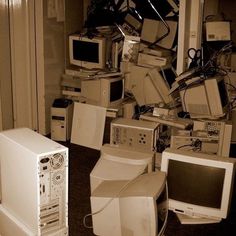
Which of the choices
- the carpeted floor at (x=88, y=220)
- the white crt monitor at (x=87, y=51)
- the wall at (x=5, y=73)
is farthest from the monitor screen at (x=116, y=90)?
the wall at (x=5, y=73)

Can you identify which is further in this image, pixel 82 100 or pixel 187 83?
pixel 82 100

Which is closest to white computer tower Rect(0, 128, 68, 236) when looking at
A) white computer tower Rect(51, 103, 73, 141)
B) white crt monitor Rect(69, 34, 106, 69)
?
white computer tower Rect(51, 103, 73, 141)

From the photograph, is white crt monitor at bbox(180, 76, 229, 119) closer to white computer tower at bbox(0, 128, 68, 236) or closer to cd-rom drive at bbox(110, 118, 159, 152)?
cd-rom drive at bbox(110, 118, 159, 152)

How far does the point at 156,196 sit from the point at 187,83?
181 cm

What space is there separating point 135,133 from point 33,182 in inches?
84.7

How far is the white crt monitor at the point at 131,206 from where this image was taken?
2.68m

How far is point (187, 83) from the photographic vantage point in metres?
4.24

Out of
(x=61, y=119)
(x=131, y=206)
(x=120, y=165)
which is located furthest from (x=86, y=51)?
(x=131, y=206)

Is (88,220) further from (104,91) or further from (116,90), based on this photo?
(116,90)

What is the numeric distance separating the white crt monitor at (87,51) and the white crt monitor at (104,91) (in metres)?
0.32

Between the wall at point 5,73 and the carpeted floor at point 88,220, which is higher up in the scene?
the wall at point 5,73

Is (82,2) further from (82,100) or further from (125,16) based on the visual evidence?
(82,100)

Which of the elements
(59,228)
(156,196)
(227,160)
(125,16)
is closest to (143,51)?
(125,16)

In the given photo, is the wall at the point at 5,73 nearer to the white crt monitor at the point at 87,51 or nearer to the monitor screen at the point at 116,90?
the white crt monitor at the point at 87,51
